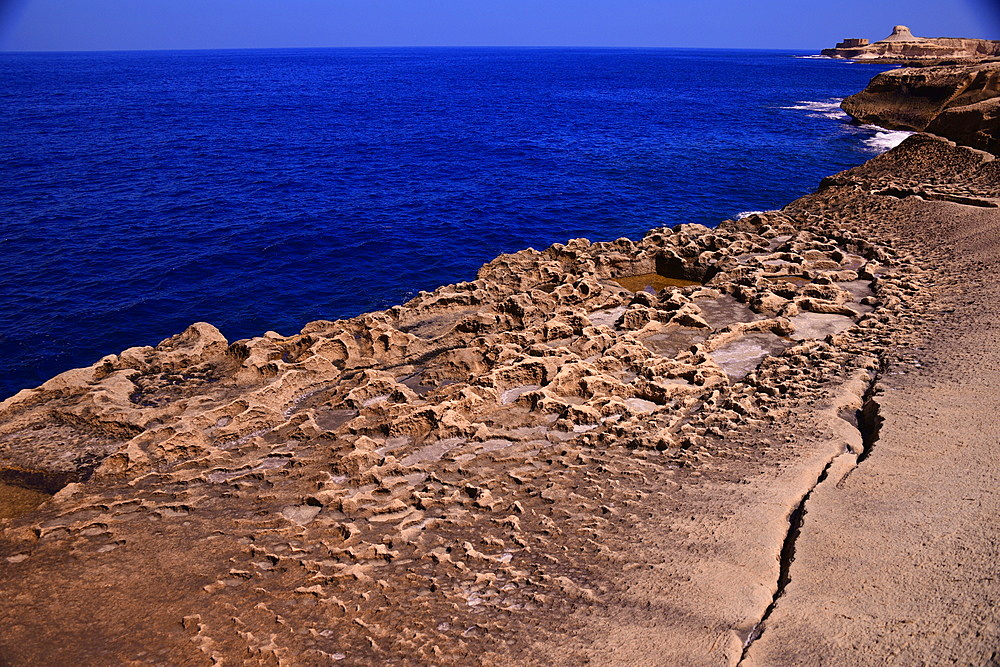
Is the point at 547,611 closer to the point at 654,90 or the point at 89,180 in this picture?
the point at 89,180

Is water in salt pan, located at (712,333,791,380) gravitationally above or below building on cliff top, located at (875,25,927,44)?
below

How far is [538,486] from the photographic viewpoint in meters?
9.09

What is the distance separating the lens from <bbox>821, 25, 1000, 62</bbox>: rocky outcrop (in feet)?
411

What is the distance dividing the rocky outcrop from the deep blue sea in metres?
81.7

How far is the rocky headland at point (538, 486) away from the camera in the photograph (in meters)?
6.63

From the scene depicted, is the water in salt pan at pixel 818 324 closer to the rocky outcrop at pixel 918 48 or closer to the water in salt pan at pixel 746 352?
the water in salt pan at pixel 746 352

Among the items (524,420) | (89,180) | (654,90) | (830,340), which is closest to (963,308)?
(830,340)

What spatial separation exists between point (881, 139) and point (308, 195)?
42645mm

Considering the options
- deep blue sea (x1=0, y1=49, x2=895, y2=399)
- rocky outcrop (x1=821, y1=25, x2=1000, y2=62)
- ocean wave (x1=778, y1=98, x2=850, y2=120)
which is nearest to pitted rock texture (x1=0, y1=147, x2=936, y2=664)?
deep blue sea (x1=0, y1=49, x2=895, y2=399)

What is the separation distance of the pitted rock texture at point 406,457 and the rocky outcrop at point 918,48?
12228cm

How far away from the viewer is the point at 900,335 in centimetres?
1279

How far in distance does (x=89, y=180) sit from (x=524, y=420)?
33.2 metres

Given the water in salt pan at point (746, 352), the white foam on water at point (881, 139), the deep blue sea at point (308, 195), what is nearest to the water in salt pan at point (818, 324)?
the water in salt pan at point (746, 352)

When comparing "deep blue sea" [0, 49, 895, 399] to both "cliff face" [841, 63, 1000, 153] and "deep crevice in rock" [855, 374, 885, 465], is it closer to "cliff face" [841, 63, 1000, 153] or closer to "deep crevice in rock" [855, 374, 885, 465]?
"cliff face" [841, 63, 1000, 153]
